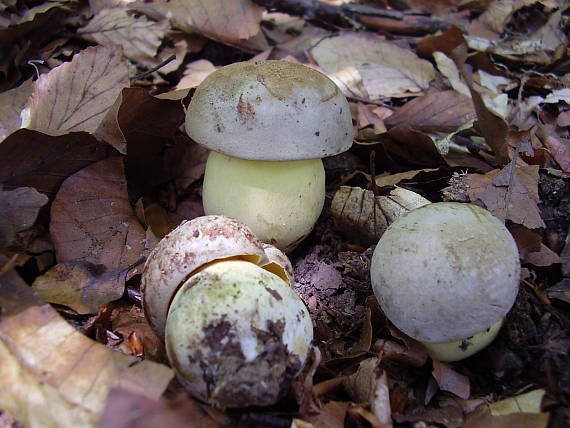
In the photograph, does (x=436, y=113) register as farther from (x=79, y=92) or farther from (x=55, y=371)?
(x=55, y=371)

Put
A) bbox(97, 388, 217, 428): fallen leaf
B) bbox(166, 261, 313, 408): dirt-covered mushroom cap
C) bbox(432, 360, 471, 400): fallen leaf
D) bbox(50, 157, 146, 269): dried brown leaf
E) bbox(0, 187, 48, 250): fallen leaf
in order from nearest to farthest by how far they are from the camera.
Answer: bbox(97, 388, 217, 428): fallen leaf, bbox(166, 261, 313, 408): dirt-covered mushroom cap, bbox(432, 360, 471, 400): fallen leaf, bbox(0, 187, 48, 250): fallen leaf, bbox(50, 157, 146, 269): dried brown leaf

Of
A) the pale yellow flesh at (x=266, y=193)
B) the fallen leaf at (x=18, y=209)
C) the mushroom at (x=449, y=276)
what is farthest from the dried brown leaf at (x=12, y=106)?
the mushroom at (x=449, y=276)

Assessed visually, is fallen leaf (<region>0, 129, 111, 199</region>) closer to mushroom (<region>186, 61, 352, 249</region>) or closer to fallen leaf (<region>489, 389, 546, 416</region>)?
mushroom (<region>186, 61, 352, 249</region>)

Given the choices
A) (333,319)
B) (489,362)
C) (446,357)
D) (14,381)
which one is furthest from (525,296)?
(14,381)

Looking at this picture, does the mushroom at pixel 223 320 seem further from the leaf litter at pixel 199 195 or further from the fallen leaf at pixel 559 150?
the fallen leaf at pixel 559 150

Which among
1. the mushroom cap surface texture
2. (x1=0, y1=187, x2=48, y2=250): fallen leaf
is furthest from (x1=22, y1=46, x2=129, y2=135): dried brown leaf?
the mushroom cap surface texture

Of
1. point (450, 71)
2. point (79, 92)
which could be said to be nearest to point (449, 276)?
point (79, 92)
